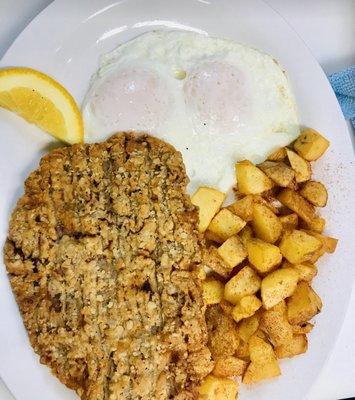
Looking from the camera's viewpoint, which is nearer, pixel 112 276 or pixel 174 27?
pixel 112 276

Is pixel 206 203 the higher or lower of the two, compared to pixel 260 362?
higher

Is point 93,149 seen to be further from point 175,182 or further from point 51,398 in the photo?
point 51,398

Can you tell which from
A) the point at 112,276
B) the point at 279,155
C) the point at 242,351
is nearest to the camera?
the point at 112,276

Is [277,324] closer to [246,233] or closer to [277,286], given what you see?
[277,286]

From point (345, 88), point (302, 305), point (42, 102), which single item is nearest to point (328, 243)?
point (302, 305)

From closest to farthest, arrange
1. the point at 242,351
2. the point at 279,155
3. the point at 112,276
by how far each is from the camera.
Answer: the point at 112,276, the point at 242,351, the point at 279,155

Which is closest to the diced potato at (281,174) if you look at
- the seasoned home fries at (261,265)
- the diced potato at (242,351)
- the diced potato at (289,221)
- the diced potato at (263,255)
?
the seasoned home fries at (261,265)

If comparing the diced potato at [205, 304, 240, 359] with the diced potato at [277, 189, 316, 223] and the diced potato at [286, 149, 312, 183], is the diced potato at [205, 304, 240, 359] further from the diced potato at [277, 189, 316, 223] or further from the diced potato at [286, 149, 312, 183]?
the diced potato at [286, 149, 312, 183]

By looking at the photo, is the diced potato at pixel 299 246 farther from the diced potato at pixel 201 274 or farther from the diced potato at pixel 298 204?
the diced potato at pixel 201 274
